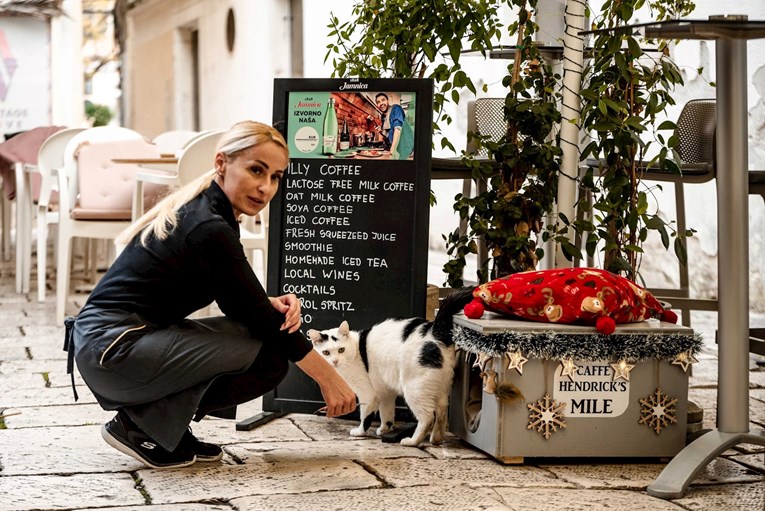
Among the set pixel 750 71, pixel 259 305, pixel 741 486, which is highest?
pixel 750 71

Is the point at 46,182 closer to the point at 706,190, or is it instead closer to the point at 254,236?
the point at 254,236

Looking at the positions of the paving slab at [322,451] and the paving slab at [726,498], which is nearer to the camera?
the paving slab at [726,498]

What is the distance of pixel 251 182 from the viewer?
2.97 meters

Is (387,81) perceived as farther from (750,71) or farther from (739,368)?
(750,71)

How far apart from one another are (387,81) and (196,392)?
48.9 inches

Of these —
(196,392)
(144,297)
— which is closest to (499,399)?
(196,392)

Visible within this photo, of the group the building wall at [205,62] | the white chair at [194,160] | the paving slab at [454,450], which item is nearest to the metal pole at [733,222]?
the paving slab at [454,450]

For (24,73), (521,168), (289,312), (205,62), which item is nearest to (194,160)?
(521,168)

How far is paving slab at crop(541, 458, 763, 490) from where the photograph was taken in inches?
113

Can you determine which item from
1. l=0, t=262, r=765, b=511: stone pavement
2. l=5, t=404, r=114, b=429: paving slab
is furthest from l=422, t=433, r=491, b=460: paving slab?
l=5, t=404, r=114, b=429: paving slab

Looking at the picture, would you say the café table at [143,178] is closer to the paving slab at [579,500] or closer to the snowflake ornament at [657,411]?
the snowflake ornament at [657,411]

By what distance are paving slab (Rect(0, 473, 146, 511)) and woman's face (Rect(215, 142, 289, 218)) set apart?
31.3 inches

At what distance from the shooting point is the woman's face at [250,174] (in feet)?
9.73

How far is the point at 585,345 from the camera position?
300 centimetres
